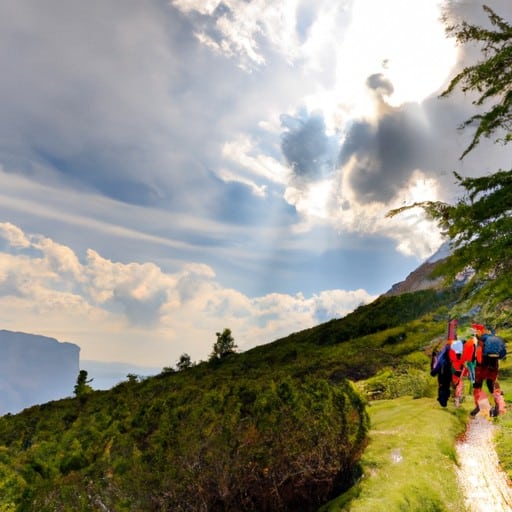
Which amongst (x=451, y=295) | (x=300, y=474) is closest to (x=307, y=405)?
(x=300, y=474)

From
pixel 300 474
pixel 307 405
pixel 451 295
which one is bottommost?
pixel 300 474

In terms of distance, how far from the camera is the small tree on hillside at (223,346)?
3455 inches

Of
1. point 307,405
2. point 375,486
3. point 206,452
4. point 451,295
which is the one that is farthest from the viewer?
point 451,295

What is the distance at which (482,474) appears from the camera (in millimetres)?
10641

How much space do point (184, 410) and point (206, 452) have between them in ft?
5.39

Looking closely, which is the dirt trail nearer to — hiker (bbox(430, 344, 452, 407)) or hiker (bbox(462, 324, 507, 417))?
hiker (bbox(462, 324, 507, 417))

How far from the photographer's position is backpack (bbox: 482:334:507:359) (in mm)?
9766

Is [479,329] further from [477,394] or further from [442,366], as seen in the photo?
[477,394]

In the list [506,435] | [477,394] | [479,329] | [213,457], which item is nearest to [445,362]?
[479,329]

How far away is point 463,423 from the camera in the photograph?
13.8 meters

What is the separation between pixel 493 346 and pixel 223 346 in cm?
8190

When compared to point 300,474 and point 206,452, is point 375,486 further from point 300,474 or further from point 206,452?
point 206,452

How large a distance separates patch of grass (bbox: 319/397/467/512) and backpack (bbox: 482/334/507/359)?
343cm

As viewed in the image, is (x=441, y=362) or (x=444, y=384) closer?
(x=441, y=362)
